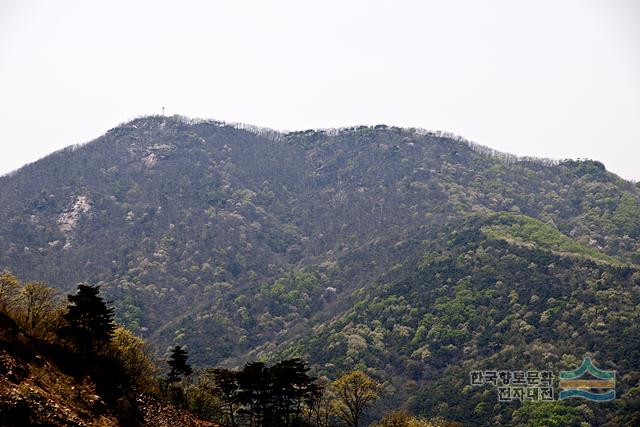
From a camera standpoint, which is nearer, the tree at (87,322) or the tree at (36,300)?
the tree at (87,322)

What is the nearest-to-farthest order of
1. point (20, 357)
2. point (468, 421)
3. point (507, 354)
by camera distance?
1. point (20, 357)
2. point (468, 421)
3. point (507, 354)

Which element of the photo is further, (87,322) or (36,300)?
(36,300)

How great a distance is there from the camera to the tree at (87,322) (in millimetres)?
50250

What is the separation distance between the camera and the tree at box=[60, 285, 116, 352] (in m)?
50.2

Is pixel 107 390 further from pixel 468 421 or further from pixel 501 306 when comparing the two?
pixel 501 306

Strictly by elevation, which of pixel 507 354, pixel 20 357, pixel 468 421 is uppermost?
pixel 20 357

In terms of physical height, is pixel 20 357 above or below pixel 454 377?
above

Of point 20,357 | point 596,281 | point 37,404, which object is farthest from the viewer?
point 596,281

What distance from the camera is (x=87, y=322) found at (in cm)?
5150

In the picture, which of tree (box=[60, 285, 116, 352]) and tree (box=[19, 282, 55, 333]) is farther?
tree (box=[19, 282, 55, 333])

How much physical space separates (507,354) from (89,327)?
12657 centimetres

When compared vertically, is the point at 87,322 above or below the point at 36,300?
below

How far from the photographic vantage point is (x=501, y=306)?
182 m

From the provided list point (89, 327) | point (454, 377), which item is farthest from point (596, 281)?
point (89, 327)
